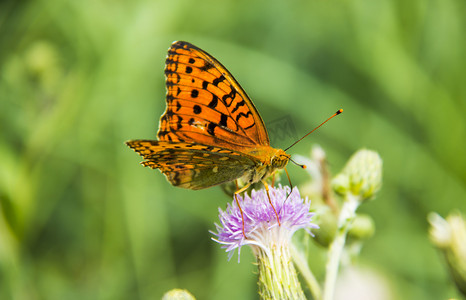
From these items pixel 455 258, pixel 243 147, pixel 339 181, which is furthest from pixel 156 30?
pixel 455 258

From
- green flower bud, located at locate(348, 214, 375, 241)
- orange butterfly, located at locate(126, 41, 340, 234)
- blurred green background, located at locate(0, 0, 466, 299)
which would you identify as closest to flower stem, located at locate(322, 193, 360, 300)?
green flower bud, located at locate(348, 214, 375, 241)

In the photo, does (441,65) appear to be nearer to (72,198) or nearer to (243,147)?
(243,147)

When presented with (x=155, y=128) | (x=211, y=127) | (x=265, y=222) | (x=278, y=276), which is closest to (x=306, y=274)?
(x=278, y=276)

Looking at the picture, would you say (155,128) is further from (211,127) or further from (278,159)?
(278,159)

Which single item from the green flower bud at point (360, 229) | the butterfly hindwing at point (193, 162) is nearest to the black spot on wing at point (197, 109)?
the butterfly hindwing at point (193, 162)

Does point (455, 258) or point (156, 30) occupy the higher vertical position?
point (156, 30)

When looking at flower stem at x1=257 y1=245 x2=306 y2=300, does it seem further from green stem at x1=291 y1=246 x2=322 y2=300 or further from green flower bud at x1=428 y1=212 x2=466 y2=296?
green flower bud at x1=428 y1=212 x2=466 y2=296
